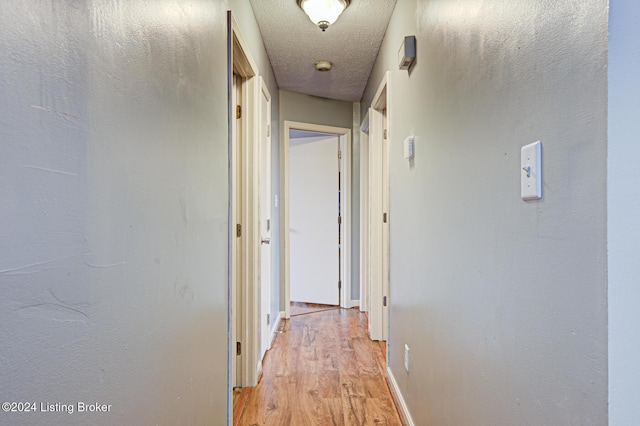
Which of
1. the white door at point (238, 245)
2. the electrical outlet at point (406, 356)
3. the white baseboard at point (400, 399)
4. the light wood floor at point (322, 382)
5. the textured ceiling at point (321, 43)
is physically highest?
the textured ceiling at point (321, 43)

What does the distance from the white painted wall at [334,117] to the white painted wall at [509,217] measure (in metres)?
2.21

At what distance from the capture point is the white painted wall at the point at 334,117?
3896 millimetres

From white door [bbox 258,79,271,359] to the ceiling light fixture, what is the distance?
23.9 inches

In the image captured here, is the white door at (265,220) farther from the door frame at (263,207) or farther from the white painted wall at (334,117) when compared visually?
the white painted wall at (334,117)

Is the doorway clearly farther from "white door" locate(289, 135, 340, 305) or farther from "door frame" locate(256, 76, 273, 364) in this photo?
"white door" locate(289, 135, 340, 305)

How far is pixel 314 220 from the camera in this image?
462 cm

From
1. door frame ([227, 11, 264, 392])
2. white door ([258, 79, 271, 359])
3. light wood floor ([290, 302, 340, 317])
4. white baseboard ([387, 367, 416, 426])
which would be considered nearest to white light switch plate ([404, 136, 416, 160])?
door frame ([227, 11, 264, 392])

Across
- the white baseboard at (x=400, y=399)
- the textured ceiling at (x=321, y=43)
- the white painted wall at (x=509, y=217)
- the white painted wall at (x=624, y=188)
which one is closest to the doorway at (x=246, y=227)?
the textured ceiling at (x=321, y=43)

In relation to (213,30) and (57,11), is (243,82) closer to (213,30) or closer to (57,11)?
(213,30)

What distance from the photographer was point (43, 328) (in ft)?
2.01

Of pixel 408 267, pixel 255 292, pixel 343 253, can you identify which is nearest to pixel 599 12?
pixel 408 267

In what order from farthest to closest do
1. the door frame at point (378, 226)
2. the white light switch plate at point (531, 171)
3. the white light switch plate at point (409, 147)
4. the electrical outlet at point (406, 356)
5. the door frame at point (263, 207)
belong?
1. the door frame at point (378, 226)
2. the door frame at point (263, 207)
3. the electrical outlet at point (406, 356)
4. the white light switch plate at point (409, 147)
5. the white light switch plate at point (531, 171)

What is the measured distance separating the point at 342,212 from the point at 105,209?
3687 millimetres

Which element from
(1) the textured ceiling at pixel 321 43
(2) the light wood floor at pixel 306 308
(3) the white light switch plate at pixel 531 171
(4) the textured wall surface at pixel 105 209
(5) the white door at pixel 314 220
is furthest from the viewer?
(5) the white door at pixel 314 220
